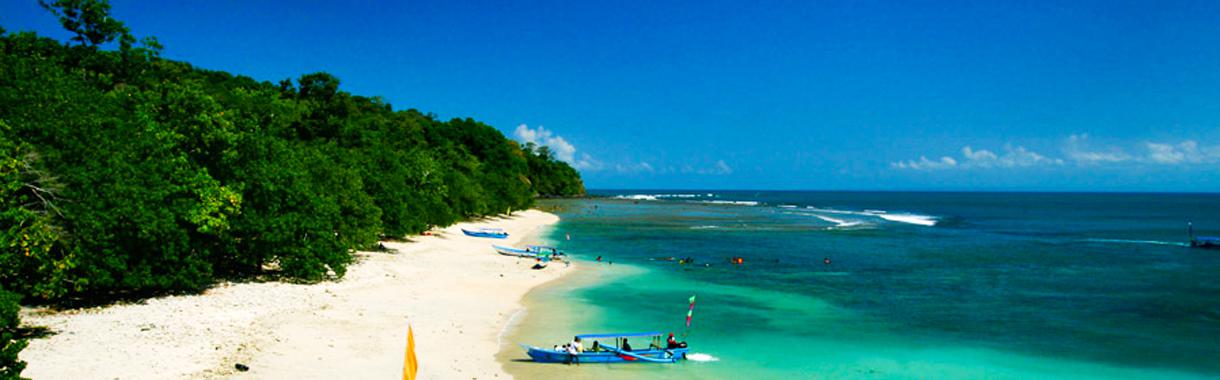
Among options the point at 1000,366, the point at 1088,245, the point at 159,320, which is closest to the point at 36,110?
the point at 159,320

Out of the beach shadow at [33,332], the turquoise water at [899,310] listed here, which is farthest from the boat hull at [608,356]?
the beach shadow at [33,332]

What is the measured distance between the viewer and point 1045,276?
43.5 metres

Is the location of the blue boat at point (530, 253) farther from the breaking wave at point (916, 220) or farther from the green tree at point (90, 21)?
the breaking wave at point (916, 220)

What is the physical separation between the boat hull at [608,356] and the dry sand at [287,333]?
48.8 inches

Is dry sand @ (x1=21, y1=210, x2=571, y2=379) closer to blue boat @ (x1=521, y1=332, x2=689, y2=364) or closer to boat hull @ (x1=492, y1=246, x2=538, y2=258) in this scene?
blue boat @ (x1=521, y1=332, x2=689, y2=364)

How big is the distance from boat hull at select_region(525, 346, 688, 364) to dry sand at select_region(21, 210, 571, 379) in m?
1.24

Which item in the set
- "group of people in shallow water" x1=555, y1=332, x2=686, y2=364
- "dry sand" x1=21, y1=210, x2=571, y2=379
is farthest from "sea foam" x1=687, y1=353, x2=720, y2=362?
"dry sand" x1=21, y1=210, x2=571, y2=379

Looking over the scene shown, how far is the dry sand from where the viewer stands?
16047 mm

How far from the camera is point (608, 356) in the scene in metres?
20.1

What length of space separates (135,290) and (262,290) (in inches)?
154

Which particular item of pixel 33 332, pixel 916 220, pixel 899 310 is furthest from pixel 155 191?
pixel 916 220

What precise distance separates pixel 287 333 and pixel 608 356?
31.2 ft

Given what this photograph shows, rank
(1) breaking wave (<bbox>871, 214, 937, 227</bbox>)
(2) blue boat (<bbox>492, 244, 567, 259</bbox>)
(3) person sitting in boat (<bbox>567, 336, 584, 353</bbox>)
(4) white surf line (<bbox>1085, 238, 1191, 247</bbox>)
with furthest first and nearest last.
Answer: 1. (1) breaking wave (<bbox>871, 214, 937, 227</bbox>)
2. (4) white surf line (<bbox>1085, 238, 1191, 247</bbox>)
3. (2) blue boat (<bbox>492, 244, 567, 259</bbox>)
4. (3) person sitting in boat (<bbox>567, 336, 584, 353</bbox>)

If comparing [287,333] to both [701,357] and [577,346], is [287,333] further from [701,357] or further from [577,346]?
[701,357]
